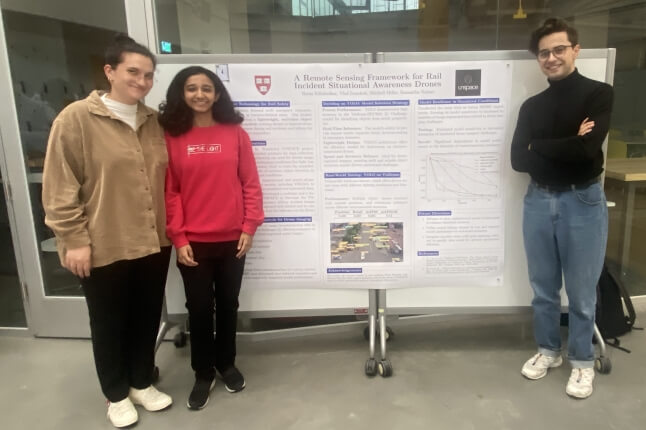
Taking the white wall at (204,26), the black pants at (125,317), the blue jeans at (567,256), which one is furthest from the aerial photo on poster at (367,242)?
the white wall at (204,26)

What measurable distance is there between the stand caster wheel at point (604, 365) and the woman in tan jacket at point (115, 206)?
2155 mm

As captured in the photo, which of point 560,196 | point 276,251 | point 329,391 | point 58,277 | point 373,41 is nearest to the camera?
point 560,196

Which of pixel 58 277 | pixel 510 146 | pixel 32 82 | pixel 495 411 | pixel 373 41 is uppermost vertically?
pixel 373 41

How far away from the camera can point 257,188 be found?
210 cm

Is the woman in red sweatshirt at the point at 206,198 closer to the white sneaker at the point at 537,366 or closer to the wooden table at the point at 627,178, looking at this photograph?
the white sneaker at the point at 537,366

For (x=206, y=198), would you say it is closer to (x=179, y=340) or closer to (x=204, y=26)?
(x=179, y=340)

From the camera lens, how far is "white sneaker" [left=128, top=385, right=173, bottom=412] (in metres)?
2.09

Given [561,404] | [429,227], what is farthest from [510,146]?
[561,404]

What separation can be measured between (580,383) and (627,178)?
1.52m

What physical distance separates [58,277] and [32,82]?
3.77 ft

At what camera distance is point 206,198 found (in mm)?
1968

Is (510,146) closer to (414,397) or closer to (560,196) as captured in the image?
(560,196)

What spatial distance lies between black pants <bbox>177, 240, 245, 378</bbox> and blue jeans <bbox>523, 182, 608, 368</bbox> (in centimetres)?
138

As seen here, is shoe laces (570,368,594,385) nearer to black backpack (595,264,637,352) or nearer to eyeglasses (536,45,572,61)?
black backpack (595,264,637,352)
